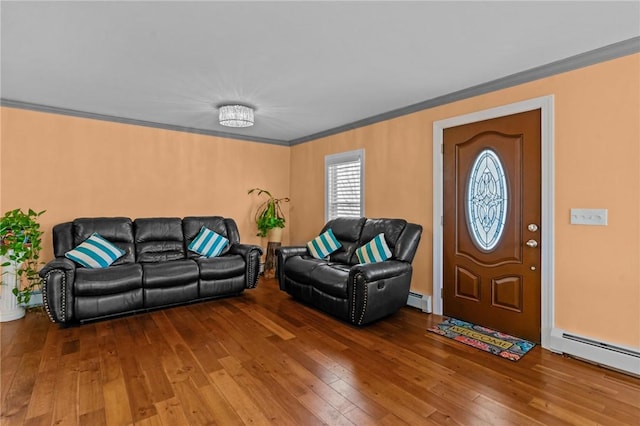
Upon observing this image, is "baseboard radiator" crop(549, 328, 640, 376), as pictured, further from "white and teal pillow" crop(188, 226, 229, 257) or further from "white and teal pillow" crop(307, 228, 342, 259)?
"white and teal pillow" crop(188, 226, 229, 257)

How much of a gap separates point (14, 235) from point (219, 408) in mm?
3067

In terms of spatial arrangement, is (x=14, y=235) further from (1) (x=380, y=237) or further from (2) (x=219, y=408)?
(1) (x=380, y=237)

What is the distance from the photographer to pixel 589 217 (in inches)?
102

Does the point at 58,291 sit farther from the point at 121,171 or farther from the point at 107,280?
the point at 121,171

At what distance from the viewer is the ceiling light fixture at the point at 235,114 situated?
145 inches

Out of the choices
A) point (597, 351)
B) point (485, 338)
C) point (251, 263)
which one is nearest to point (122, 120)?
point (251, 263)

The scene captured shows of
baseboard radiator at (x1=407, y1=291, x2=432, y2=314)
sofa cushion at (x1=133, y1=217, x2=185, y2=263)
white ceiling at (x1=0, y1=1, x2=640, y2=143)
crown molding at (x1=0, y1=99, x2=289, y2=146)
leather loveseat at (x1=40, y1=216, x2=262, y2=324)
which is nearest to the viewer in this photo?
white ceiling at (x1=0, y1=1, x2=640, y2=143)

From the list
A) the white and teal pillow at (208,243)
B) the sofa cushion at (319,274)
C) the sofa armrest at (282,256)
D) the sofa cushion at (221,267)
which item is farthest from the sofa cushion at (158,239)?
the sofa cushion at (319,274)

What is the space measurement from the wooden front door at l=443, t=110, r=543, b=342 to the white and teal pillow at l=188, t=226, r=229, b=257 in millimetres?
2897

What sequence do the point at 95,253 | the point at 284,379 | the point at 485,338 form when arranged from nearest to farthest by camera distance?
the point at 284,379 < the point at 485,338 < the point at 95,253

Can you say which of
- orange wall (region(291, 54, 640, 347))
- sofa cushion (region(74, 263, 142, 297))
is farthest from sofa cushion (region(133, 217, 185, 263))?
orange wall (region(291, 54, 640, 347))

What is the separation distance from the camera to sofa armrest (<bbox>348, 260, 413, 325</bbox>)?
123 inches

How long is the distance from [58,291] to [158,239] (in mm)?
1337

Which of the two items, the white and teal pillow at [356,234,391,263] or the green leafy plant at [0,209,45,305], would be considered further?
the white and teal pillow at [356,234,391,263]
